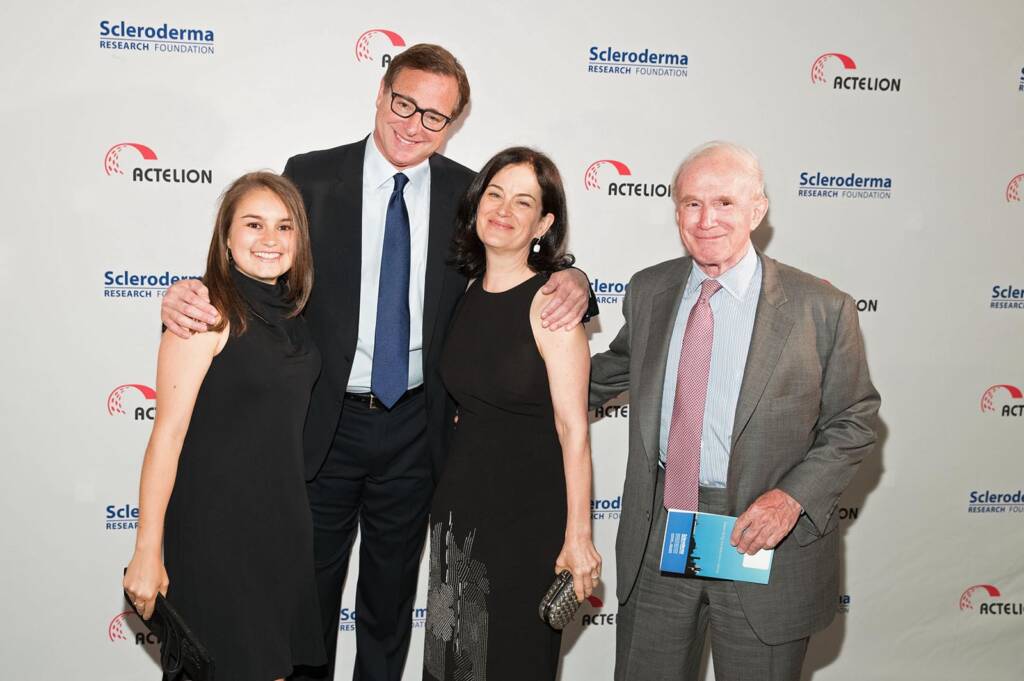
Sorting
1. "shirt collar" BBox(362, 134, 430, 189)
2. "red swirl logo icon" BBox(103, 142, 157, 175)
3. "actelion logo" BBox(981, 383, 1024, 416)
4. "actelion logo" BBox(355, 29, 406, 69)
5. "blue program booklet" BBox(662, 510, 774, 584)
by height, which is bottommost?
"blue program booklet" BBox(662, 510, 774, 584)

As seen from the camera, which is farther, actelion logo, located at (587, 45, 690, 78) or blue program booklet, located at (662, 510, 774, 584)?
actelion logo, located at (587, 45, 690, 78)

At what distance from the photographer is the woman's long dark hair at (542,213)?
8.07ft

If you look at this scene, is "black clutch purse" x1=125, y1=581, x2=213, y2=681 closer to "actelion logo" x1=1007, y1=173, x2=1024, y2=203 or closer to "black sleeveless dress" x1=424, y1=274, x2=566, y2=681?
"black sleeveless dress" x1=424, y1=274, x2=566, y2=681

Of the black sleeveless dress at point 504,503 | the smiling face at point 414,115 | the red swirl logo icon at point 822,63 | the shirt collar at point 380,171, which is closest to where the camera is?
the black sleeveless dress at point 504,503

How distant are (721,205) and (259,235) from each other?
1.18 m

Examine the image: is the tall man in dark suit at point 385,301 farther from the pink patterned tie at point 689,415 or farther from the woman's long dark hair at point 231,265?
the pink patterned tie at point 689,415

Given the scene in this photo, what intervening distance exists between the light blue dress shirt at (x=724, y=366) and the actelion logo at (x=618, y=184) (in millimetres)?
1314

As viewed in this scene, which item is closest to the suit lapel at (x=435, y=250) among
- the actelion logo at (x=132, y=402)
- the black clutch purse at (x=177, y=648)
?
the black clutch purse at (x=177, y=648)

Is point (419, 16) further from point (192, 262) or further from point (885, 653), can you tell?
point (885, 653)

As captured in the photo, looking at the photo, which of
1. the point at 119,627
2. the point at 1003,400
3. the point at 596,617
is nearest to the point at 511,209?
the point at 596,617

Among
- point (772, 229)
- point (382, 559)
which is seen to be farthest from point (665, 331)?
point (772, 229)

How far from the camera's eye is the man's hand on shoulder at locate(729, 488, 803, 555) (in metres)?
2.26

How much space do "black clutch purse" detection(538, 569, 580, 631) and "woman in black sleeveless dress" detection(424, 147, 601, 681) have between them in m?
0.03

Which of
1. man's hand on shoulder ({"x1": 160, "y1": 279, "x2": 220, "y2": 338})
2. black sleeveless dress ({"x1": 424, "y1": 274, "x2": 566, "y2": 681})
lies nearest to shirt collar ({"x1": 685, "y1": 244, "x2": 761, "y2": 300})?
black sleeveless dress ({"x1": 424, "y1": 274, "x2": 566, "y2": 681})
